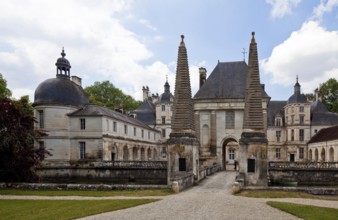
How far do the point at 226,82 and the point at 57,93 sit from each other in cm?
1684

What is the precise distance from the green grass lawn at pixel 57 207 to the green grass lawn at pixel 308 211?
15.5 feet

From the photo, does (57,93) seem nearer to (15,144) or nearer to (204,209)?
(15,144)

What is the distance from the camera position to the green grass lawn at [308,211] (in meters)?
9.62

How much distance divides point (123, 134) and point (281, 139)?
90.5 feet

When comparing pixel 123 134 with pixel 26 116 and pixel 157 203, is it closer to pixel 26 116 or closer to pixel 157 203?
pixel 26 116

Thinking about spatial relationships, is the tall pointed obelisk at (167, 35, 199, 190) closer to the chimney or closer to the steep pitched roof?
the steep pitched roof

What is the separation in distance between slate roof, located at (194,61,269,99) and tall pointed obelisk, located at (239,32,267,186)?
13.9 metres

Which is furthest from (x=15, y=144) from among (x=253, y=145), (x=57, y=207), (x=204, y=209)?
(x=253, y=145)

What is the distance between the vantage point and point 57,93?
1264 inches

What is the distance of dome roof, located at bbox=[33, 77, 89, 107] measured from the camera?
31.7 meters

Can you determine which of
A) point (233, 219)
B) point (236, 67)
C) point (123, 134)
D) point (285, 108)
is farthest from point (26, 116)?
point (285, 108)

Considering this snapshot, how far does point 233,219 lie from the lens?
363 inches

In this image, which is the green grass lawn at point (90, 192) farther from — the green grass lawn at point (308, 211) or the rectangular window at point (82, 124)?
the rectangular window at point (82, 124)

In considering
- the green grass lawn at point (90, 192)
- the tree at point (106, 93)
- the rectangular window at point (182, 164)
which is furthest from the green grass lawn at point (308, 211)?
the tree at point (106, 93)
